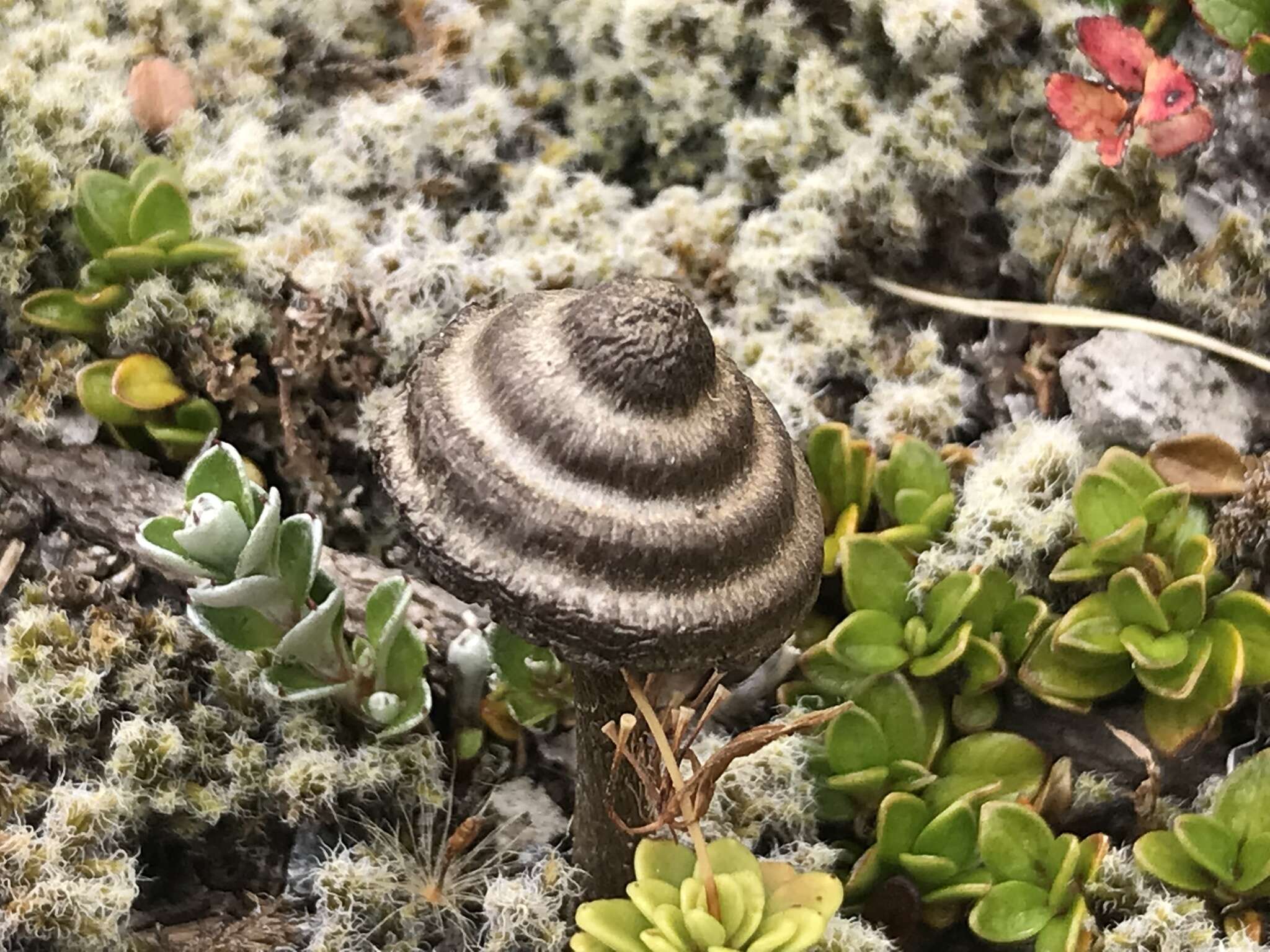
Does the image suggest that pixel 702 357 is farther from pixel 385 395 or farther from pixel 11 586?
pixel 11 586

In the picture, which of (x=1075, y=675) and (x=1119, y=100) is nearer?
(x=1075, y=675)

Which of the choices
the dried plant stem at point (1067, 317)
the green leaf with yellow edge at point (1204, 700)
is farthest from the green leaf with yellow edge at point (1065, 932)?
the dried plant stem at point (1067, 317)

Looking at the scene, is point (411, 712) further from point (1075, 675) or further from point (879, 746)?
point (1075, 675)

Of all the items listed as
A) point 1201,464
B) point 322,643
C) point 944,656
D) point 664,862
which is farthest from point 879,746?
point 322,643

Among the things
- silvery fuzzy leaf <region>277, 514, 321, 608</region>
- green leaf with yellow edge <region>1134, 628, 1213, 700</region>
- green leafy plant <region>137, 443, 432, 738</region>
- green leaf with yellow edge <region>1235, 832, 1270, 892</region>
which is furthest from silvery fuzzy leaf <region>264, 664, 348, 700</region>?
green leaf with yellow edge <region>1235, 832, 1270, 892</region>

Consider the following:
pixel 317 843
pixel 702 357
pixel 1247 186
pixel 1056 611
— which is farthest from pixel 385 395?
pixel 1247 186

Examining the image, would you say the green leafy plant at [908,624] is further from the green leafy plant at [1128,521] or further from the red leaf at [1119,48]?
the red leaf at [1119,48]
